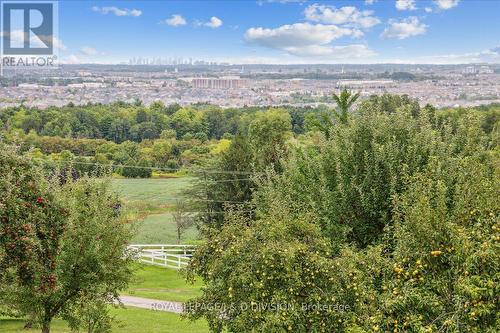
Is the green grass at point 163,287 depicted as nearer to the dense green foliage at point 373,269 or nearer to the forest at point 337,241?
the forest at point 337,241

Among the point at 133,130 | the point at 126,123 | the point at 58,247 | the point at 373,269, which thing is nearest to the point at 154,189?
the point at 58,247

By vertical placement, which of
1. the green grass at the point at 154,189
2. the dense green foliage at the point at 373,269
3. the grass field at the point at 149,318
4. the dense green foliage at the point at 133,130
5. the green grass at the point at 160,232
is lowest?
the green grass at the point at 160,232

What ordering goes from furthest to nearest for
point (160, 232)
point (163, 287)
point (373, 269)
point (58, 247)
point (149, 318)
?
point (160, 232) < point (163, 287) < point (149, 318) < point (58, 247) < point (373, 269)

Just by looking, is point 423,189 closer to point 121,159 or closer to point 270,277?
point 270,277

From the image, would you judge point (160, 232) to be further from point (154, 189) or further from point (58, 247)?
point (58, 247)

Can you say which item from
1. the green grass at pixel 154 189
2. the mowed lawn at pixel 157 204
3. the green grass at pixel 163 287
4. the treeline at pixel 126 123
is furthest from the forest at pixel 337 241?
the treeline at pixel 126 123

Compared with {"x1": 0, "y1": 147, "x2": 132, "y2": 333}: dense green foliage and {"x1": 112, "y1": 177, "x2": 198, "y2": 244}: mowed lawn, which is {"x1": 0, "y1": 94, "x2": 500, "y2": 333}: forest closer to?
{"x1": 0, "y1": 147, "x2": 132, "y2": 333}: dense green foliage

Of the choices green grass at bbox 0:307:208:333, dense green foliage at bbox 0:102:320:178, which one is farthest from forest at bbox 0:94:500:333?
dense green foliage at bbox 0:102:320:178
